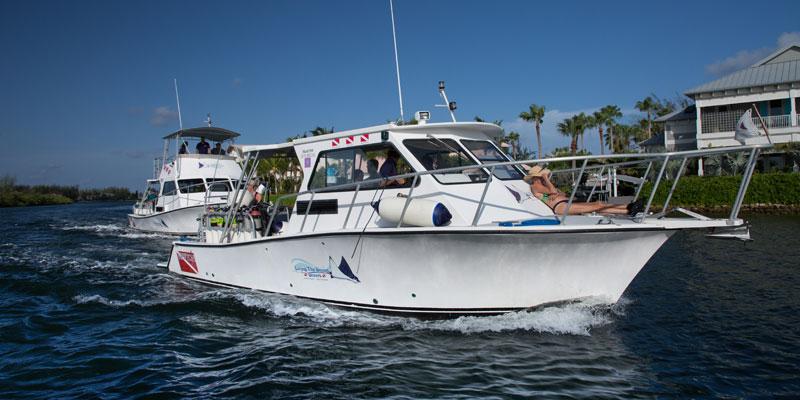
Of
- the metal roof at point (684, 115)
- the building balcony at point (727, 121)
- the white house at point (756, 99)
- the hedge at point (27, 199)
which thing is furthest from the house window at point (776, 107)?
the hedge at point (27, 199)

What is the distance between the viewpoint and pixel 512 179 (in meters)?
7.91

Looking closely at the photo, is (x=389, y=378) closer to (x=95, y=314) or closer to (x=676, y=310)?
(x=676, y=310)

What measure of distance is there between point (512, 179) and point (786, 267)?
668 cm

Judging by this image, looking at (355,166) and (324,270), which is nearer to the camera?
(324,270)

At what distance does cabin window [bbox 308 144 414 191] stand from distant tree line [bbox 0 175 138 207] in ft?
188

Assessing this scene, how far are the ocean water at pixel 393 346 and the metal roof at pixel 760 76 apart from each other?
26878 mm

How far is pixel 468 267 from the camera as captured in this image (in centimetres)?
652

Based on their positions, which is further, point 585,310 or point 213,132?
point 213,132

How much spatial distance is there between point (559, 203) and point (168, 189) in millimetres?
20350

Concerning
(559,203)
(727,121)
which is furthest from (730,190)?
(559,203)

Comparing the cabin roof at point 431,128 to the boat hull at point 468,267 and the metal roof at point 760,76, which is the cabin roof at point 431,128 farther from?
the metal roof at point 760,76

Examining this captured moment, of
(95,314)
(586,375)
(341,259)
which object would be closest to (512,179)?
(341,259)

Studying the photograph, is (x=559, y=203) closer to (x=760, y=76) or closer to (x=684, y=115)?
(x=760, y=76)

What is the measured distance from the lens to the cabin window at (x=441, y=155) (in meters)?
7.65
